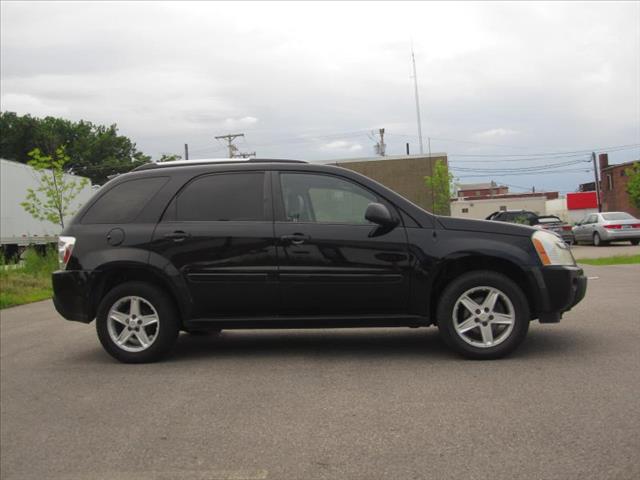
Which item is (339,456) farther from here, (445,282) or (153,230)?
(153,230)

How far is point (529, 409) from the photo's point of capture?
4234mm

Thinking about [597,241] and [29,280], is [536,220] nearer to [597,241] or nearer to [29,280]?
[597,241]

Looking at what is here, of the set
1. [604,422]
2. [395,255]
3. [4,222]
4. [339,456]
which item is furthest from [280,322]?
[4,222]

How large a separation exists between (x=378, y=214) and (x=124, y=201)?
98.2 inches

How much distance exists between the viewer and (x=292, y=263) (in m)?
5.80

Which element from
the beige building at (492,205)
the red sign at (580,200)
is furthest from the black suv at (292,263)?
the red sign at (580,200)

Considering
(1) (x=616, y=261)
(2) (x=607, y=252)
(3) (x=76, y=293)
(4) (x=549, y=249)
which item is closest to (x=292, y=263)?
(3) (x=76, y=293)

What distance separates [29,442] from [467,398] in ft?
9.69

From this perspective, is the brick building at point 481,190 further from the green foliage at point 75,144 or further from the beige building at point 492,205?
the green foliage at point 75,144

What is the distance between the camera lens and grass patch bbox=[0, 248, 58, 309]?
12.7 m

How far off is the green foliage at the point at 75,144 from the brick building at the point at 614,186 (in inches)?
1875

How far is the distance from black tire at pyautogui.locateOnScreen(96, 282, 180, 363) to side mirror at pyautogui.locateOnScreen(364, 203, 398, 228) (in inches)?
80.0

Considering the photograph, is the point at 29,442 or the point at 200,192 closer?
the point at 29,442

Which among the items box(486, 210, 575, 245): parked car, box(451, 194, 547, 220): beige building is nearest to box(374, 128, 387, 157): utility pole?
box(451, 194, 547, 220): beige building
